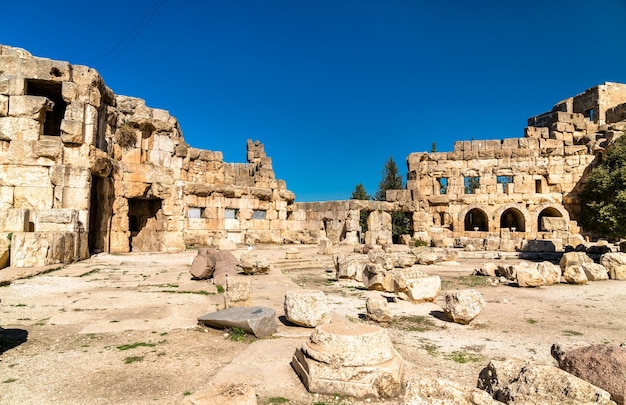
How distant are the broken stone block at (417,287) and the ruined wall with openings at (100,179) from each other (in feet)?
25.2

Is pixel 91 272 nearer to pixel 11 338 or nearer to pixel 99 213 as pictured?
pixel 99 213

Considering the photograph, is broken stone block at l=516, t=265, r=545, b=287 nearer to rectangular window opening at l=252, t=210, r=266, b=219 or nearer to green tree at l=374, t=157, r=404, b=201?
rectangular window opening at l=252, t=210, r=266, b=219

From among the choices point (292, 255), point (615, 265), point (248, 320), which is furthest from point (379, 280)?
point (615, 265)

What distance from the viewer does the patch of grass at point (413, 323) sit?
5.43 meters

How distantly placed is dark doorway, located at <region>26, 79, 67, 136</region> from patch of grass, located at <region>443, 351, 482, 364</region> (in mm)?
12431

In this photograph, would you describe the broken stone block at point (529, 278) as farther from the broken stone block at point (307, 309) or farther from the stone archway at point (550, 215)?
the stone archway at point (550, 215)

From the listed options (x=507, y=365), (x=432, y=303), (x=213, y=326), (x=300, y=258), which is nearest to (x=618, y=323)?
(x=432, y=303)

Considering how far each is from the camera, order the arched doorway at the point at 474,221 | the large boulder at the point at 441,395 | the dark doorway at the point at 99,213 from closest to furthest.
Answer: the large boulder at the point at 441,395
the dark doorway at the point at 99,213
the arched doorway at the point at 474,221

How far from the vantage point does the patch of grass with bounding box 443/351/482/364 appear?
4.13m

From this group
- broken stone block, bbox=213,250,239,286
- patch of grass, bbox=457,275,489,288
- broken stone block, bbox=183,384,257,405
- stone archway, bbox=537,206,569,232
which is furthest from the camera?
stone archway, bbox=537,206,569,232

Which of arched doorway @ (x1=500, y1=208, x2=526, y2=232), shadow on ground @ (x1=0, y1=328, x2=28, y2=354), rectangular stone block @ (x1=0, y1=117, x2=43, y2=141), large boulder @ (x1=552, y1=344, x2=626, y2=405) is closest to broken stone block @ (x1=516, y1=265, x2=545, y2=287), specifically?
large boulder @ (x1=552, y1=344, x2=626, y2=405)

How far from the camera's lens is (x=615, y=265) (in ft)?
33.0

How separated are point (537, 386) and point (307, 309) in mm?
2842

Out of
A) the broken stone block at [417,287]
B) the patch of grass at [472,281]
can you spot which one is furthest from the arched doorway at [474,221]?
the broken stone block at [417,287]
